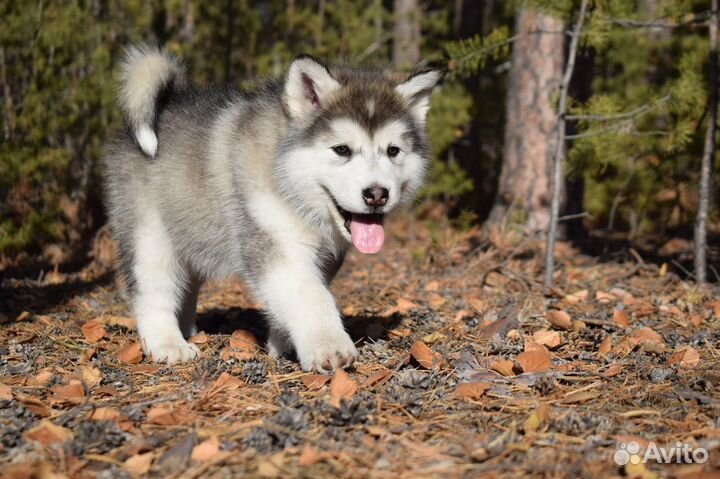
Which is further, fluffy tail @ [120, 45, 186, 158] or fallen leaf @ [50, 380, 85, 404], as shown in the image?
fluffy tail @ [120, 45, 186, 158]

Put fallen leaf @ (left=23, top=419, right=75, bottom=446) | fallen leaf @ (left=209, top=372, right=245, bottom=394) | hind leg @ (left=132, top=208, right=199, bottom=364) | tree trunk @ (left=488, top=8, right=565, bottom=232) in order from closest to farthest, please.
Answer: fallen leaf @ (left=23, top=419, right=75, bottom=446), fallen leaf @ (left=209, top=372, right=245, bottom=394), hind leg @ (left=132, top=208, right=199, bottom=364), tree trunk @ (left=488, top=8, right=565, bottom=232)

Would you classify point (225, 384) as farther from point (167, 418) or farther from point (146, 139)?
point (146, 139)

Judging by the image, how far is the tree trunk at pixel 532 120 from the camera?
292 inches

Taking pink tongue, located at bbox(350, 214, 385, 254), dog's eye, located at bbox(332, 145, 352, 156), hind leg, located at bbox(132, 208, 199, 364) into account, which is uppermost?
dog's eye, located at bbox(332, 145, 352, 156)

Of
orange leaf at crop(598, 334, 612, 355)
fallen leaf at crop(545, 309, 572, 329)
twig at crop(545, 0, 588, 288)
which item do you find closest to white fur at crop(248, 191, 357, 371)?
orange leaf at crop(598, 334, 612, 355)

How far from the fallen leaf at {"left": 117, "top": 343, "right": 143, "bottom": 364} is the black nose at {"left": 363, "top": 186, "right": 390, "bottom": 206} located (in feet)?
4.96

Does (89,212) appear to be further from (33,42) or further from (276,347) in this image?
(276,347)

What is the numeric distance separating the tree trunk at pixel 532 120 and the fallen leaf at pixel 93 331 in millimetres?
4421

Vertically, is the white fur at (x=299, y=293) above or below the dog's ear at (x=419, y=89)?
below

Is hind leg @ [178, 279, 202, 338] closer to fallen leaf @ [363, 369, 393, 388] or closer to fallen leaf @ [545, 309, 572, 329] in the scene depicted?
fallen leaf @ [363, 369, 393, 388]

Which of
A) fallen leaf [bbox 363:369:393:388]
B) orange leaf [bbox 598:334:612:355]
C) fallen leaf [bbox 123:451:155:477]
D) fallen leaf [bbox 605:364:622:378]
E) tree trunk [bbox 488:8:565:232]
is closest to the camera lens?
fallen leaf [bbox 123:451:155:477]

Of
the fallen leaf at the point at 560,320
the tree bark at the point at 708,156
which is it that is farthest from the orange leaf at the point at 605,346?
the tree bark at the point at 708,156

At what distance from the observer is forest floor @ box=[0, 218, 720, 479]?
2328 millimetres

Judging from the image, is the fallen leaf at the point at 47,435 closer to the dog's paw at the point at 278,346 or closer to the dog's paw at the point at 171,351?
the dog's paw at the point at 171,351
